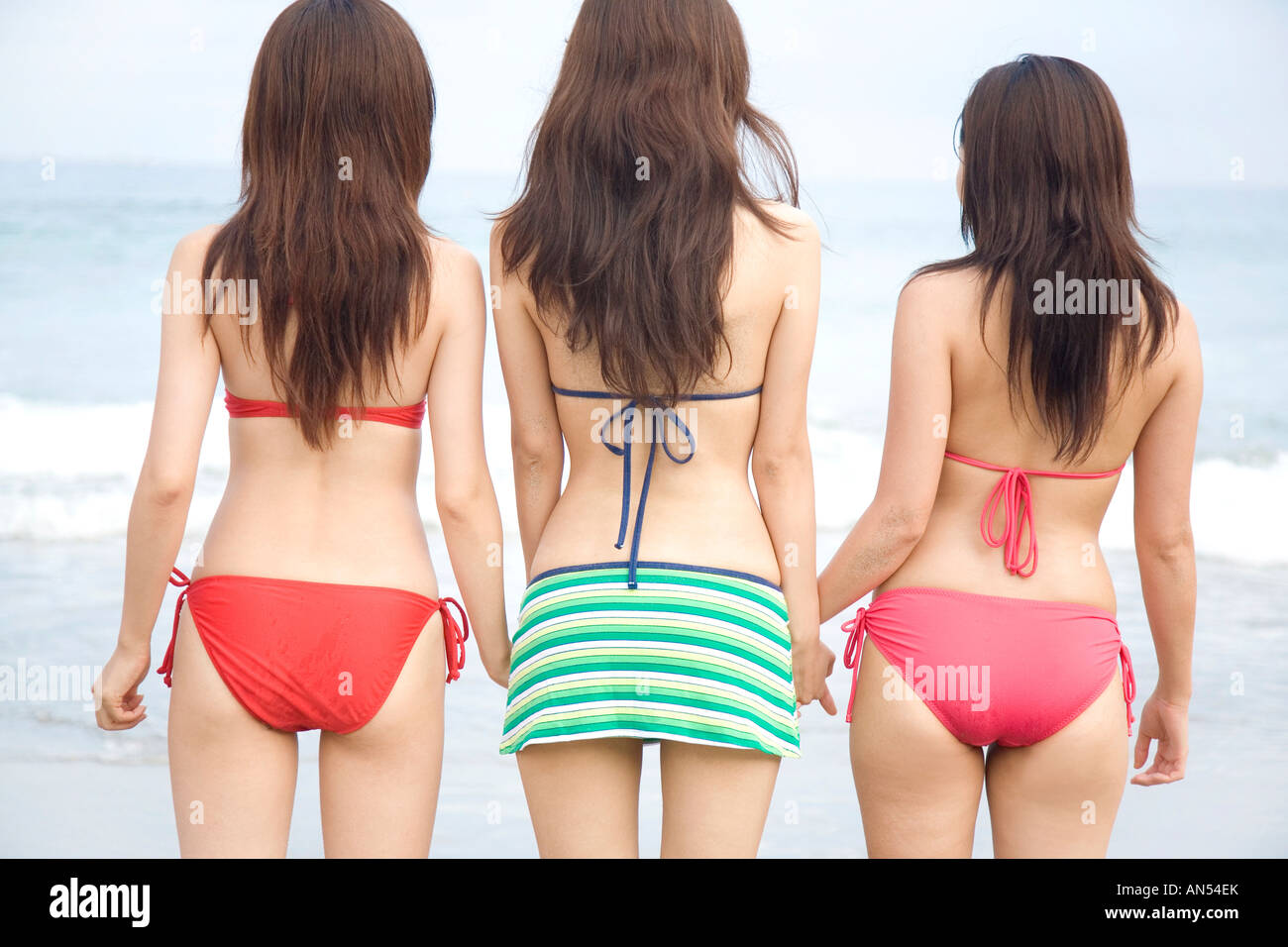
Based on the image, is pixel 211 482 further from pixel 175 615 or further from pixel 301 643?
pixel 301 643

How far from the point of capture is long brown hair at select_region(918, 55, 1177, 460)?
85.7 inches

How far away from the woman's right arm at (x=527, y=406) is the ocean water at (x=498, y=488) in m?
1.24

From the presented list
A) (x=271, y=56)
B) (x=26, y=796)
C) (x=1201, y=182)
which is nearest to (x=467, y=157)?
(x=1201, y=182)

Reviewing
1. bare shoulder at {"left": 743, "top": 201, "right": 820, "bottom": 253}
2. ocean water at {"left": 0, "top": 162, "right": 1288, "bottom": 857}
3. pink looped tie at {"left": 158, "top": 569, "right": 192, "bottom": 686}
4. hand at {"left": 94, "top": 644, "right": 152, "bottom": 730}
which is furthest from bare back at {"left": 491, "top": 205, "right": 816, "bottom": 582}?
ocean water at {"left": 0, "top": 162, "right": 1288, "bottom": 857}

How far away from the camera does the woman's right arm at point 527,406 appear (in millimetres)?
2188

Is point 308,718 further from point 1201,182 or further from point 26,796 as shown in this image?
point 1201,182

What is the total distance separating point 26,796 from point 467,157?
8080 mm

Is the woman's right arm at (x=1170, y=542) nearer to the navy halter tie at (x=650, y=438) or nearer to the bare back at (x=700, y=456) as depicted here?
the bare back at (x=700, y=456)

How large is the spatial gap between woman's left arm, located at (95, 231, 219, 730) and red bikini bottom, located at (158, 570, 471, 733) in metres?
0.12

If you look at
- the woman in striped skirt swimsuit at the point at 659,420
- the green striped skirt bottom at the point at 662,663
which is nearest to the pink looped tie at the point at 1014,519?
the woman in striped skirt swimsuit at the point at 659,420

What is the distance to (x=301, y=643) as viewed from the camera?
2.16 m

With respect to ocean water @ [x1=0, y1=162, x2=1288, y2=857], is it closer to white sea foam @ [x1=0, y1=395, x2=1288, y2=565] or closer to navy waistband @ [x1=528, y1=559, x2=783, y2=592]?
white sea foam @ [x1=0, y1=395, x2=1288, y2=565]

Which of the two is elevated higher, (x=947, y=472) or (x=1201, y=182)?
(x=1201, y=182)

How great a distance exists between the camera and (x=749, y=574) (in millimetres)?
2111
